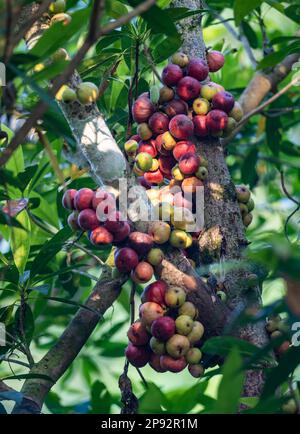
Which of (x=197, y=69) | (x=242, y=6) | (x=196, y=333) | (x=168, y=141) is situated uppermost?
(x=242, y=6)

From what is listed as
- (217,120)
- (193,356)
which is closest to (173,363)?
(193,356)

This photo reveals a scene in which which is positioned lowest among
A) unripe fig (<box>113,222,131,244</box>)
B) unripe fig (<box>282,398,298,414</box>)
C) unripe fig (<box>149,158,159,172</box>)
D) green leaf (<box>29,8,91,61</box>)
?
unripe fig (<box>282,398,298,414</box>)

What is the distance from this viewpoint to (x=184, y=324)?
1.49 meters

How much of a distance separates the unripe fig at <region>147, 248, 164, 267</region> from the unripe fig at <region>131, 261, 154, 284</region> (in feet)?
0.04

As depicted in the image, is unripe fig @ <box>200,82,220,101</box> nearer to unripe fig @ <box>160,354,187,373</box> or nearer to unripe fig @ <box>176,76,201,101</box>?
unripe fig @ <box>176,76,201,101</box>

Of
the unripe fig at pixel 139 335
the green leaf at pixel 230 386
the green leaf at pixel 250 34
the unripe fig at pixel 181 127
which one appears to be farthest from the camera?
the green leaf at pixel 250 34

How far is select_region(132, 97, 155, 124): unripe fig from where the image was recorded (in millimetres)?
1733

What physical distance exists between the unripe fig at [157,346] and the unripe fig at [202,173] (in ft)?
1.29

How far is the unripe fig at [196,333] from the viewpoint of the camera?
150 cm

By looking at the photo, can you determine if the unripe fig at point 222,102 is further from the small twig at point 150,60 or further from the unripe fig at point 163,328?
the unripe fig at point 163,328

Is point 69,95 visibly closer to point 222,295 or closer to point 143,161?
point 143,161

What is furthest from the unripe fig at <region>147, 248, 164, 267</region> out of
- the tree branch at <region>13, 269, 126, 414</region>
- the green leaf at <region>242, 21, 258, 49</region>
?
the green leaf at <region>242, 21, 258, 49</region>

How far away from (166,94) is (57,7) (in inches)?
13.1
